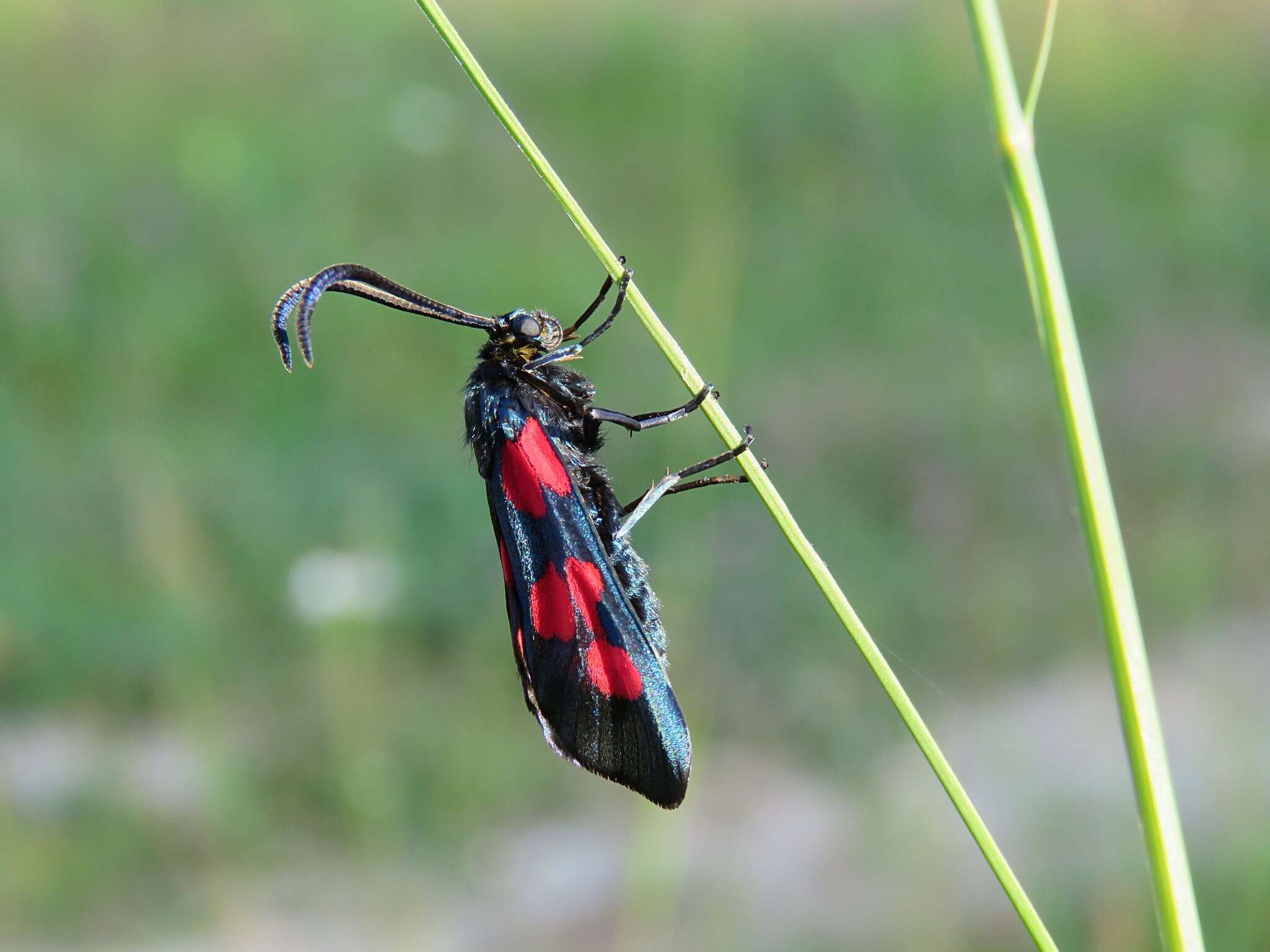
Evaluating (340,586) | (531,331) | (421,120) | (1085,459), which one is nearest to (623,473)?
(340,586)

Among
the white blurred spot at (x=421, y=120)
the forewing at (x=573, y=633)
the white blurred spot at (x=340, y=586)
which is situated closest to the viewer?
the forewing at (x=573, y=633)

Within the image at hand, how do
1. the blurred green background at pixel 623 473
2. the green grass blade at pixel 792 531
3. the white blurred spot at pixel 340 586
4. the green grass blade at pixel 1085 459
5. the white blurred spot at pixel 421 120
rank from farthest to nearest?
the white blurred spot at pixel 421 120 → the blurred green background at pixel 623 473 → the white blurred spot at pixel 340 586 → the green grass blade at pixel 792 531 → the green grass blade at pixel 1085 459

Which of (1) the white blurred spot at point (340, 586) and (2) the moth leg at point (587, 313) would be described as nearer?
(2) the moth leg at point (587, 313)

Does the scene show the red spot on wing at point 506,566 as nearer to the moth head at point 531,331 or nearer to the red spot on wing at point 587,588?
the red spot on wing at point 587,588

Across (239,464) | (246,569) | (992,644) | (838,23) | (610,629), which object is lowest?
(610,629)

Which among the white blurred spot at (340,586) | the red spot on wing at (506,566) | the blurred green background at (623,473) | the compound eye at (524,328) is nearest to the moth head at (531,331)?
the compound eye at (524,328)

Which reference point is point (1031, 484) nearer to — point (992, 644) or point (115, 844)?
point (992, 644)

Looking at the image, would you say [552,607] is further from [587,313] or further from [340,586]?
[340,586]

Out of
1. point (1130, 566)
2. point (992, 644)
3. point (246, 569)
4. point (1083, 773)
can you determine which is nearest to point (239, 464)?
point (246, 569)
